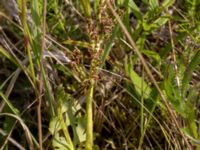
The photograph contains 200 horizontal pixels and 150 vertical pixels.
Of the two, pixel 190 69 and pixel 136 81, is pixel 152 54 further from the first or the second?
pixel 190 69

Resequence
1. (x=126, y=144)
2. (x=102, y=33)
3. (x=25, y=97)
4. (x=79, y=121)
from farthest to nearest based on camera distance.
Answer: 1. (x=25, y=97)
2. (x=126, y=144)
3. (x=79, y=121)
4. (x=102, y=33)

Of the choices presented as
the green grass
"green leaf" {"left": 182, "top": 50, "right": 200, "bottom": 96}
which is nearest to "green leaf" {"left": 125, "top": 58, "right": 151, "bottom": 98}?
the green grass

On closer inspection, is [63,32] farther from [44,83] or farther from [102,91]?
[44,83]

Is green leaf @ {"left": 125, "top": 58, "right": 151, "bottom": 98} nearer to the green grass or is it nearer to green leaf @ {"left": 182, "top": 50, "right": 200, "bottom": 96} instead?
the green grass

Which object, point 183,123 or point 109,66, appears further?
point 109,66

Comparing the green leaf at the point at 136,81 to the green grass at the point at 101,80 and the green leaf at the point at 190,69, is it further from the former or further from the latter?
the green leaf at the point at 190,69

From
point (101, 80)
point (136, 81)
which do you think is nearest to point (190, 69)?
point (136, 81)

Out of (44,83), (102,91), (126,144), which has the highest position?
(44,83)

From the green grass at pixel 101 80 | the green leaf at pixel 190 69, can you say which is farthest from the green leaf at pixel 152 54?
the green leaf at pixel 190 69

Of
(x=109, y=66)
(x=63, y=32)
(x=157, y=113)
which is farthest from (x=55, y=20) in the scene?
(x=157, y=113)
